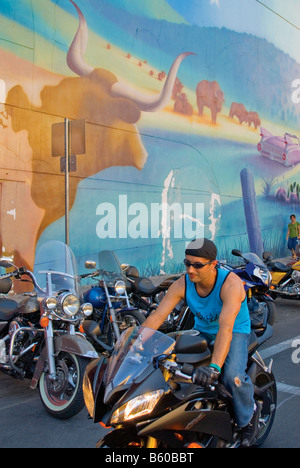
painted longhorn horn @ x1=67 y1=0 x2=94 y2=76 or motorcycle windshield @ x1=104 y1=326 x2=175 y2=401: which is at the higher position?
painted longhorn horn @ x1=67 y1=0 x2=94 y2=76

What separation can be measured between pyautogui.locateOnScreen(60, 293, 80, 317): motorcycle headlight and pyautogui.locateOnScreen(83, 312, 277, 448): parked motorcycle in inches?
63.0

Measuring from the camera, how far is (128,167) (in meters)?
13.4

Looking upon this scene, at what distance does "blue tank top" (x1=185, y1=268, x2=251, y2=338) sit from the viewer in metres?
3.52

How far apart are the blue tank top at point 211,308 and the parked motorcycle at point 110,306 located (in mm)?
2913

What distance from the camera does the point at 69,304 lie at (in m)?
4.87

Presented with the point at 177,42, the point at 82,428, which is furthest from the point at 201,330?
the point at 177,42

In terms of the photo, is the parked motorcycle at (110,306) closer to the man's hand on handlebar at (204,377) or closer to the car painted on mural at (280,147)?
the man's hand on handlebar at (204,377)

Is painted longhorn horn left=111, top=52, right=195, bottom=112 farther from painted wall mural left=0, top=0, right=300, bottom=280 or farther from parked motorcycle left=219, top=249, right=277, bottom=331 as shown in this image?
parked motorcycle left=219, top=249, right=277, bottom=331

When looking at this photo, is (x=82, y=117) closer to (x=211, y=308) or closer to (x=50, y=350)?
(x=50, y=350)

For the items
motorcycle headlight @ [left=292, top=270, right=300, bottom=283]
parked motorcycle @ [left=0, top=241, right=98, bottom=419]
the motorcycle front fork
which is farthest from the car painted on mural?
the motorcycle front fork

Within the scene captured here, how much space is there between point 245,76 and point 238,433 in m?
17.2

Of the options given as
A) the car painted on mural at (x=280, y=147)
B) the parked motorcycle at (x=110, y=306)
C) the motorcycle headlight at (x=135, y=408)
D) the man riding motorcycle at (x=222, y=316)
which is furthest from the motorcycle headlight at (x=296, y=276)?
the car painted on mural at (x=280, y=147)

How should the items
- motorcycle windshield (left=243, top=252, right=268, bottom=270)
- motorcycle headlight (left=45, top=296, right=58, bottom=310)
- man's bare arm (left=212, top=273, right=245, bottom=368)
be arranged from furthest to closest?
motorcycle windshield (left=243, top=252, right=268, bottom=270) < motorcycle headlight (left=45, top=296, right=58, bottom=310) < man's bare arm (left=212, top=273, right=245, bottom=368)
